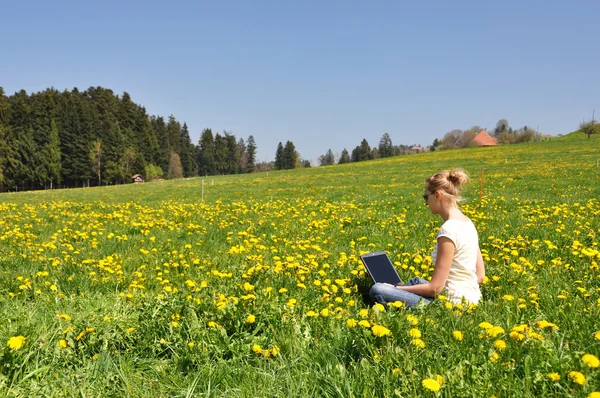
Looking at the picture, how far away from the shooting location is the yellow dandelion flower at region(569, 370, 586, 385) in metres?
1.83

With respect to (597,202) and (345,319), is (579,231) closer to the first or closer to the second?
(597,202)

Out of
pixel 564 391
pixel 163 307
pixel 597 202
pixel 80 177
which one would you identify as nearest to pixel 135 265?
pixel 163 307

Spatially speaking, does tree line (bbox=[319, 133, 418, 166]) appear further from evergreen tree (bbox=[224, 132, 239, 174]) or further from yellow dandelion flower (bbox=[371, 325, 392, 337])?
yellow dandelion flower (bbox=[371, 325, 392, 337])

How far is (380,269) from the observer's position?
13.9 feet

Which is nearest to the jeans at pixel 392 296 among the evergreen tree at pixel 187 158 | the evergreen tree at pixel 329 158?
the evergreen tree at pixel 187 158

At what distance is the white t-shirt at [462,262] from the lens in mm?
3498

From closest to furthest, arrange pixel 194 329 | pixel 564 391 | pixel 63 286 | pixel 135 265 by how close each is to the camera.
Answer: pixel 564 391, pixel 194 329, pixel 63 286, pixel 135 265

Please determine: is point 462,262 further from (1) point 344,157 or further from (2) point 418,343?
(1) point 344,157

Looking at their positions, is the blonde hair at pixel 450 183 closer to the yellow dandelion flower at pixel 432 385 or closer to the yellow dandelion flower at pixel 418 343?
the yellow dandelion flower at pixel 418 343

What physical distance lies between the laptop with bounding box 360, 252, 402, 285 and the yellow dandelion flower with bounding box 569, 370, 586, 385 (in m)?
2.26

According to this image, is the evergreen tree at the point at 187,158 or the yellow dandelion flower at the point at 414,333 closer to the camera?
the yellow dandelion flower at the point at 414,333

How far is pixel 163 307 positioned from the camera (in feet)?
10.7

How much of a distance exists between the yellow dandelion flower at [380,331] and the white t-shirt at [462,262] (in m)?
1.28

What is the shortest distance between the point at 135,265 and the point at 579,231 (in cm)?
704
